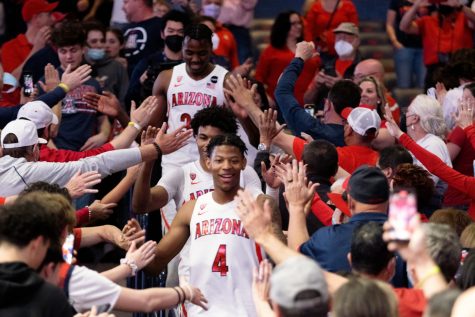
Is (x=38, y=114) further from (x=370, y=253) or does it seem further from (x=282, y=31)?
(x=282, y=31)

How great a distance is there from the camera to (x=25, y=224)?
6.75 metres

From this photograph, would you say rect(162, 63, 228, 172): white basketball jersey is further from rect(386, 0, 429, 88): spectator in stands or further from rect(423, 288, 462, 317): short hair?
rect(423, 288, 462, 317): short hair

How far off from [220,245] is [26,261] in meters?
2.07

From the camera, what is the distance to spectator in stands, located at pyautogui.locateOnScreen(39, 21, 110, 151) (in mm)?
13016

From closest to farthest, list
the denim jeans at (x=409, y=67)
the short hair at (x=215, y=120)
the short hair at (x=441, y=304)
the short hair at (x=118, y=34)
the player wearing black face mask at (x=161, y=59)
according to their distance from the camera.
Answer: the short hair at (x=441, y=304)
the short hair at (x=215, y=120)
the player wearing black face mask at (x=161, y=59)
the short hair at (x=118, y=34)
the denim jeans at (x=409, y=67)

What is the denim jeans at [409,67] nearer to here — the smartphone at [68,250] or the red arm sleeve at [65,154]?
the red arm sleeve at [65,154]

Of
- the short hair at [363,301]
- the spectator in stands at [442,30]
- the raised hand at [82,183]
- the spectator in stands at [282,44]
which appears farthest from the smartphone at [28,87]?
the short hair at [363,301]

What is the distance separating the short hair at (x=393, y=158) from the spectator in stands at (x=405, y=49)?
6422 mm

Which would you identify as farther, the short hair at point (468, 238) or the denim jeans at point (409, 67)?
Answer: the denim jeans at point (409, 67)

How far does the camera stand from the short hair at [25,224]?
6.72m

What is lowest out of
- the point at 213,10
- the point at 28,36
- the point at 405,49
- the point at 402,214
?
the point at 405,49

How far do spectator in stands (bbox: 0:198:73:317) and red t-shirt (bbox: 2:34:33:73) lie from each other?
27.7 ft

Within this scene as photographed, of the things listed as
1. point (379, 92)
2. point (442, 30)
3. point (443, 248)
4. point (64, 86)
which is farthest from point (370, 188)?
point (442, 30)

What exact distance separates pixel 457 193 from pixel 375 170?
11.1 ft
